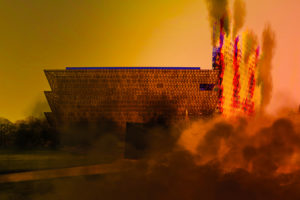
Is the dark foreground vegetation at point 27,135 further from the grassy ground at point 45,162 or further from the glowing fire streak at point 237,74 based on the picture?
the glowing fire streak at point 237,74

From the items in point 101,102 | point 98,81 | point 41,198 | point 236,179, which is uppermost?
point 98,81

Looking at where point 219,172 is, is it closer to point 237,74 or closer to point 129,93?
point 237,74

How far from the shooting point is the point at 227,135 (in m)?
15.2

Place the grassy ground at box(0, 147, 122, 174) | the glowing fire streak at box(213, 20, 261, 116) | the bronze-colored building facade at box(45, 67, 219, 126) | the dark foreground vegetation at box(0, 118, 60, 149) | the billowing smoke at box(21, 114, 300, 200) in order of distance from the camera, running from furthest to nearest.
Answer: the bronze-colored building facade at box(45, 67, 219, 126) → the dark foreground vegetation at box(0, 118, 60, 149) → the glowing fire streak at box(213, 20, 261, 116) → the grassy ground at box(0, 147, 122, 174) → the billowing smoke at box(21, 114, 300, 200)

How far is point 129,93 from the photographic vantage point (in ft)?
177

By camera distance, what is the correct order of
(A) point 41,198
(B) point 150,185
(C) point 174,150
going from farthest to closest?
(C) point 174,150 → (B) point 150,185 → (A) point 41,198

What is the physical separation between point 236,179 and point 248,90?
37.4m

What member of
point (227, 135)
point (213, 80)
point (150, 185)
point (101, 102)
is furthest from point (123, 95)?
point (150, 185)

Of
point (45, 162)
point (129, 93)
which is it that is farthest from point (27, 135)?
point (45, 162)

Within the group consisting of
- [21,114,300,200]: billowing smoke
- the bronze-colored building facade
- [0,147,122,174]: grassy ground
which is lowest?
[0,147,122,174]: grassy ground

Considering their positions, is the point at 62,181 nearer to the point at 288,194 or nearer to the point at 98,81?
the point at 288,194

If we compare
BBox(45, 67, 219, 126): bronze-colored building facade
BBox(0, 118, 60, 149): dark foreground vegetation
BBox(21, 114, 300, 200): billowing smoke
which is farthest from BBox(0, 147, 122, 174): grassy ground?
BBox(45, 67, 219, 126): bronze-colored building facade

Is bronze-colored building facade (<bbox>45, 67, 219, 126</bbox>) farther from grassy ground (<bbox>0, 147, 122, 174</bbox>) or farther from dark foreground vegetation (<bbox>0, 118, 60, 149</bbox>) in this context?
grassy ground (<bbox>0, 147, 122, 174</bbox>)

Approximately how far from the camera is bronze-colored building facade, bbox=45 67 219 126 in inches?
2051
